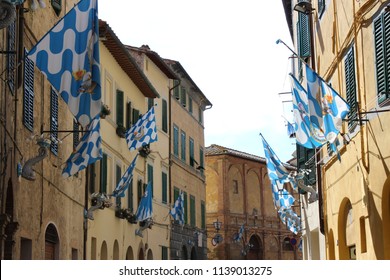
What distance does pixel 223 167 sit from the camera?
5859 centimetres

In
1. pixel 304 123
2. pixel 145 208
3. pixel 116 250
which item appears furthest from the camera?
pixel 116 250

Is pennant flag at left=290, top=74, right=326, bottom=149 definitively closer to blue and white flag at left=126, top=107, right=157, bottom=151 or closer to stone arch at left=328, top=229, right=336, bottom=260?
stone arch at left=328, top=229, right=336, bottom=260

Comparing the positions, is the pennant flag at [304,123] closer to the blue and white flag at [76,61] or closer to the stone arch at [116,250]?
the blue and white flag at [76,61]

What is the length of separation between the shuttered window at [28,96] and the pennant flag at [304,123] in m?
5.19

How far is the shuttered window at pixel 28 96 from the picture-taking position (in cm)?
1623

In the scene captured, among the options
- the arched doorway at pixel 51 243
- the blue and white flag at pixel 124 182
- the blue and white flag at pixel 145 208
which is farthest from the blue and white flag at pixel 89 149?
the blue and white flag at pixel 145 208

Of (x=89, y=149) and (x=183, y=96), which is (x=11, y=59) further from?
(x=183, y=96)

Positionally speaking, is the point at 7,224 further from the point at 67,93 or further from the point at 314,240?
the point at 314,240

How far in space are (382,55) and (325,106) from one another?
47.5 inches

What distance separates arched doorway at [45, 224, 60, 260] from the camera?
18.6 m

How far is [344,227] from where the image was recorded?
1789cm

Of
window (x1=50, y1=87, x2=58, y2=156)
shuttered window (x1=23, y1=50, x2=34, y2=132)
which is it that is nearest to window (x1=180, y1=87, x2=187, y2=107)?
window (x1=50, y1=87, x2=58, y2=156)

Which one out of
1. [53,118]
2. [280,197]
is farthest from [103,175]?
[53,118]

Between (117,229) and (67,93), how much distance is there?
1606cm
